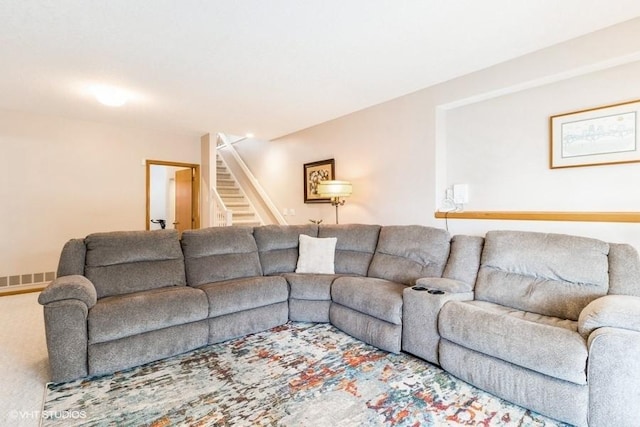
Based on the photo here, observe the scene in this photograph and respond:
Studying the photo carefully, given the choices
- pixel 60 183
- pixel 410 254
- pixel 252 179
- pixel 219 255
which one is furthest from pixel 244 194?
pixel 410 254

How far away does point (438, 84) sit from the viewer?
11.0ft

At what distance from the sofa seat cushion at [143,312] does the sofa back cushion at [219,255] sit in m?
0.36

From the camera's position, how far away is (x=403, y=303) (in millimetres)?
2500

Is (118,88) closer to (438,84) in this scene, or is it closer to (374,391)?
(438,84)

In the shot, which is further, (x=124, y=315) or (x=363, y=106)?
(x=363, y=106)

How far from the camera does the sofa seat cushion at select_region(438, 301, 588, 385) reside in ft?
5.38

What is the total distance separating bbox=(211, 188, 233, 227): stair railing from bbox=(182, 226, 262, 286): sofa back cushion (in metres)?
1.63

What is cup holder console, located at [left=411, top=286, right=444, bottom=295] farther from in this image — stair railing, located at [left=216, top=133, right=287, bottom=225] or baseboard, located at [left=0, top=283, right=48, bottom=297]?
baseboard, located at [left=0, top=283, right=48, bottom=297]

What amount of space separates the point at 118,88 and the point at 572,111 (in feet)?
14.2

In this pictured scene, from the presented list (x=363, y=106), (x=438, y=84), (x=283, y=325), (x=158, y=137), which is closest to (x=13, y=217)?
(x=158, y=137)

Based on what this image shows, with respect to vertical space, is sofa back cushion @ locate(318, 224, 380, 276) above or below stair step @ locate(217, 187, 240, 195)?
below

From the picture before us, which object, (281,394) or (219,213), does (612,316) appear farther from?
(219,213)

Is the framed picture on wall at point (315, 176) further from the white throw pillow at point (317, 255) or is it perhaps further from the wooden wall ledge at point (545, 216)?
the wooden wall ledge at point (545, 216)

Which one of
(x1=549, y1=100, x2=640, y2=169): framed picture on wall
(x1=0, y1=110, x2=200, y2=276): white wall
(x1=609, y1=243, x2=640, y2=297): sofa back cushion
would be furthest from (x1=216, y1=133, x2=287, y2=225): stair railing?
(x1=609, y1=243, x2=640, y2=297): sofa back cushion
